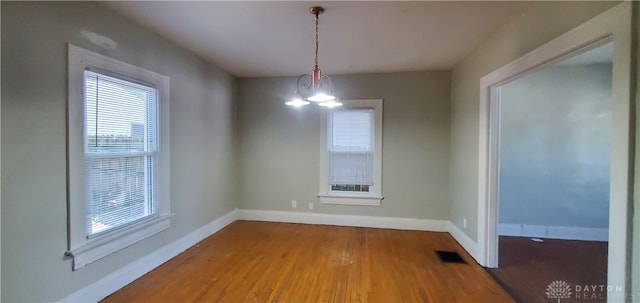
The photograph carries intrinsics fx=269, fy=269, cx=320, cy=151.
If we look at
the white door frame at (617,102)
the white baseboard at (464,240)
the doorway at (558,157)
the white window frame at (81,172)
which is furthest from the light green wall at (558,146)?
the white window frame at (81,172)

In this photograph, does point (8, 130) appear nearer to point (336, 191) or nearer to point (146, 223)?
point (146, 223)

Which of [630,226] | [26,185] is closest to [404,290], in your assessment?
[630,226]

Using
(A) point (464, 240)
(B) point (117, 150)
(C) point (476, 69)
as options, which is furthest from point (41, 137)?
(A) point (464, 240)

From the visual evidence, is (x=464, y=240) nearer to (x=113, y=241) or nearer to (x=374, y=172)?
(x=374, y=172)

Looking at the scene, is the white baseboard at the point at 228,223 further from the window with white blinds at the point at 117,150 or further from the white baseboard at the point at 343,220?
the window with white blinds at the point at 117,150

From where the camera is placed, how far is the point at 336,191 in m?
4.54

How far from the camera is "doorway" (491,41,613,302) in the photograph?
3758mm

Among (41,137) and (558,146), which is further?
(558,146)

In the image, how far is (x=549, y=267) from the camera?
2961mm

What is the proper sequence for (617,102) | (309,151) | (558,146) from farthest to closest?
(309,151) < (558,146) < (617,102)

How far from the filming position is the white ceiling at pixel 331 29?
88.0 inches

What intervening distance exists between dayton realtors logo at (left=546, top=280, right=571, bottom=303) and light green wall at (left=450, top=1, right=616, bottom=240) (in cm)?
79

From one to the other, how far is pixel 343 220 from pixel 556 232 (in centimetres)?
307

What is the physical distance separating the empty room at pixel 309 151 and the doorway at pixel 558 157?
28mm
